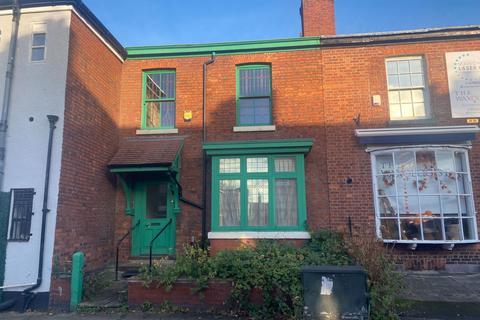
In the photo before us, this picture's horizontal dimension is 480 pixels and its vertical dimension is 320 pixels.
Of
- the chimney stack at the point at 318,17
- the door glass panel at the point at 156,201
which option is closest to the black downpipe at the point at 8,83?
the door glass panel at the point at 156,201

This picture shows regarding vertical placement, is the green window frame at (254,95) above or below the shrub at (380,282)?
above

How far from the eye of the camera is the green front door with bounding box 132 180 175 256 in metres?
9.46

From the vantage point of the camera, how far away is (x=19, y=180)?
24.3 feet

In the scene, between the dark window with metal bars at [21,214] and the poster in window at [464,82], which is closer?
the dark window with metal bars at [21,214]

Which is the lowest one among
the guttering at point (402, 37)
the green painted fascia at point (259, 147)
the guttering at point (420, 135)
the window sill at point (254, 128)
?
→ the green painted fascia at point (259, 147)

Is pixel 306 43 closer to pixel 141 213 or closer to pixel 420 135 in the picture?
pixel 420 135

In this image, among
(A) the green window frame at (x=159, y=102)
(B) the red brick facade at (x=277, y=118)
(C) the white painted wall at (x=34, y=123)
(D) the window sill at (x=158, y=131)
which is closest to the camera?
(C) the white painted wall at (x=34, y=123)

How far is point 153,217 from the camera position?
9.64 meters

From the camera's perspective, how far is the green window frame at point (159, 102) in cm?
1025

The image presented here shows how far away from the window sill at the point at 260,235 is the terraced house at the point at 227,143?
0.03 m

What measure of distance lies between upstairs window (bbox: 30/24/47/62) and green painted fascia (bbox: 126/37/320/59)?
2690 millimetres

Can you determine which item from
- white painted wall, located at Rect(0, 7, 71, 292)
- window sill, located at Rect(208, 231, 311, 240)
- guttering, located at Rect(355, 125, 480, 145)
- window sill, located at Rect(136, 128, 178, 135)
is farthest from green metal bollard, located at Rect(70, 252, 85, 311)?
guttering, located at Rect(355, 125, 480, 145)

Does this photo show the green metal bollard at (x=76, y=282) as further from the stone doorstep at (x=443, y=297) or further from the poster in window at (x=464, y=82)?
the poster in window at (x=464, y=82)

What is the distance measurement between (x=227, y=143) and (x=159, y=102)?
2996 mm
